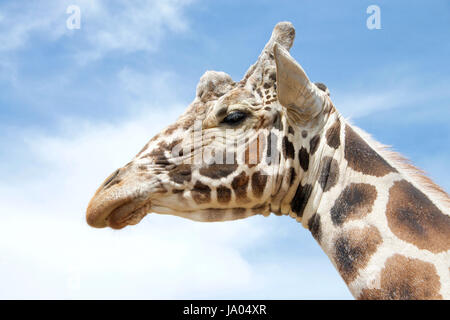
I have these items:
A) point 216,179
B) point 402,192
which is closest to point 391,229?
point 402,192

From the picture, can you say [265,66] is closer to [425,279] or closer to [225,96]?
[225,96]

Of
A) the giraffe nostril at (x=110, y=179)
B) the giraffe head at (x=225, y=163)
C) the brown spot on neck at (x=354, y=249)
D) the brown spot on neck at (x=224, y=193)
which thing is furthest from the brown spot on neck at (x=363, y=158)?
the giraffe nostril at (x=110, y=179)

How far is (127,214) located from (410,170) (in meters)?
3.59

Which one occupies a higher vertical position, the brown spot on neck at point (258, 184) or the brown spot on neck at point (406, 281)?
the brown spot on neck at point (258, 184)

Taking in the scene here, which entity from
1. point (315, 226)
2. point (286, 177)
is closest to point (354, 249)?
point (315, 226)

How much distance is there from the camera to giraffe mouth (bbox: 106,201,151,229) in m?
6.22

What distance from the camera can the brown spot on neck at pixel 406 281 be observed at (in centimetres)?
462

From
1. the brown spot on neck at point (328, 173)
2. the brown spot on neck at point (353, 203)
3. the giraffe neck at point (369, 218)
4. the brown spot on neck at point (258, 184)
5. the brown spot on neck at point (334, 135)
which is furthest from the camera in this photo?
the brown spot on neck at point (258, 184)

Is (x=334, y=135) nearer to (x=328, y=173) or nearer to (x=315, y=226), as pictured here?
(x=328, y=173)

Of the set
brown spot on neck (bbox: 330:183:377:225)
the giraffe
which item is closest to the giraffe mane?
the giraffe

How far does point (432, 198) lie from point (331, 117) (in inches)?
63.4

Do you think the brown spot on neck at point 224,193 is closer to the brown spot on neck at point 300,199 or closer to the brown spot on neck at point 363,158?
the brown spot on neck at point 300,199

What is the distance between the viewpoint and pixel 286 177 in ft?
19.9

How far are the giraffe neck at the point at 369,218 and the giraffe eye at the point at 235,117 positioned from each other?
3.01 ft
